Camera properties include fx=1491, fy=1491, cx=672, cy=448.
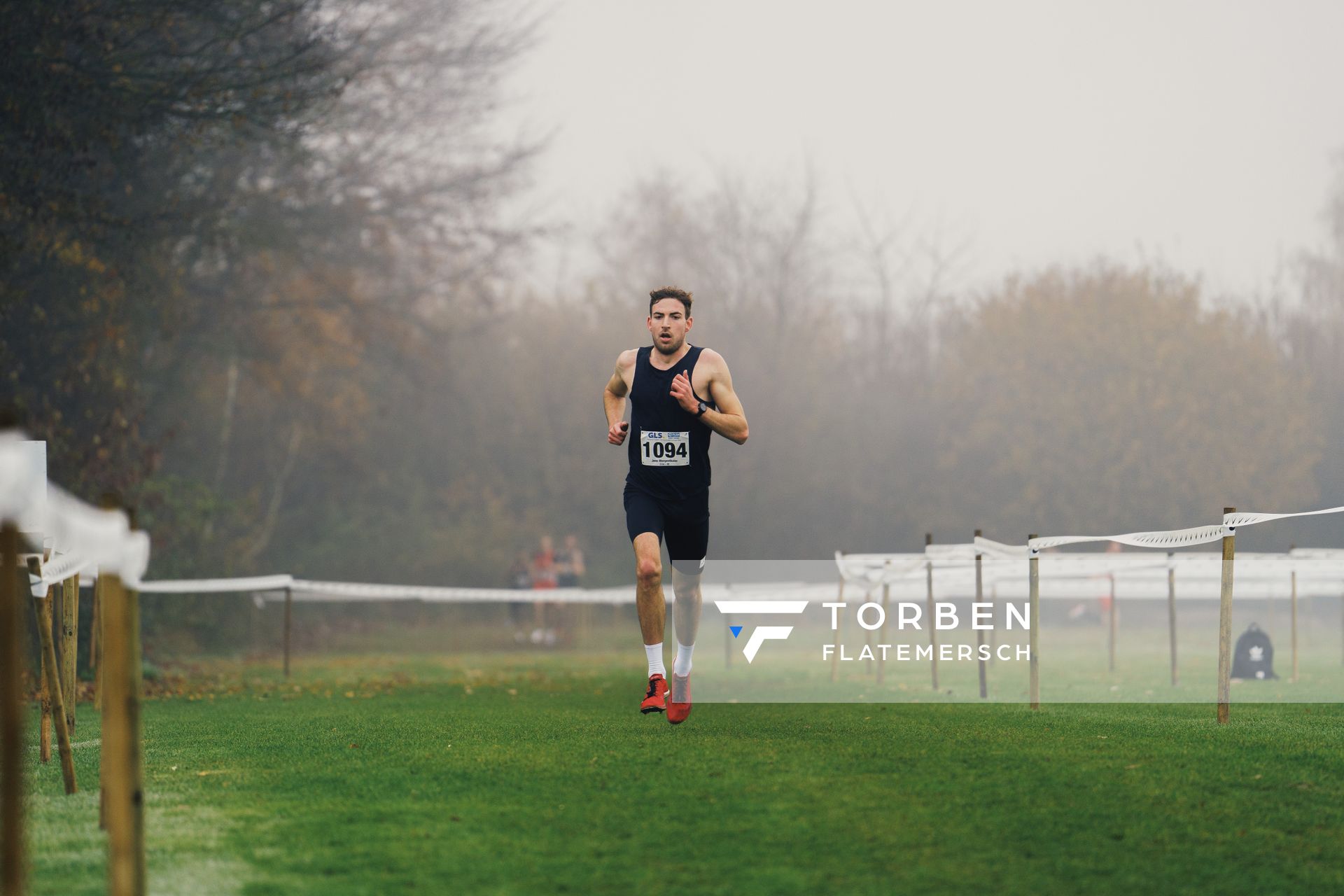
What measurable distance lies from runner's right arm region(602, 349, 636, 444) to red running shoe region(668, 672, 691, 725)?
4.98ft

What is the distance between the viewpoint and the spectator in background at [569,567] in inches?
1244

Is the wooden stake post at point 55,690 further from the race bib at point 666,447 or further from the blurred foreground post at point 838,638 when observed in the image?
the blurred foreground post at point 838,638

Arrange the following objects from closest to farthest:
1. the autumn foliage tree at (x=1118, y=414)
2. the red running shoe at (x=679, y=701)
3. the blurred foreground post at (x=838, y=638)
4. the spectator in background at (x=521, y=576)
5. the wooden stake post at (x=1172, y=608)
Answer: the red running shoe at (x=679, y=701) < the blurred foreground post at (x=838, y=638) < the wooden stake post at (x=1172, y=608) < the spectator in background at (x=521, y=576) < the autumn foliage tree at (x=1118, y=414)

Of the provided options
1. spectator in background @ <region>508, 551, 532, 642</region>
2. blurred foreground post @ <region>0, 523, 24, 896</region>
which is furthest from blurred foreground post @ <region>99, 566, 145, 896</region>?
spectator in background @ <region>508, 551, 532, 642</region>

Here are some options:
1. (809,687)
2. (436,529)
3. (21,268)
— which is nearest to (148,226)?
(21,268)

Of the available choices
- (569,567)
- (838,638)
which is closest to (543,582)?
(569,567)

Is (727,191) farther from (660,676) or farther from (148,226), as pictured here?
(660,676)

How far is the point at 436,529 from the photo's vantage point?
44.1 m

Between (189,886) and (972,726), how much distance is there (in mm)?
4966

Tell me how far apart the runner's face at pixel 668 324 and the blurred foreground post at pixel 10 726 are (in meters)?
5.49

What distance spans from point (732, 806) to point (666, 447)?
11.2 ft

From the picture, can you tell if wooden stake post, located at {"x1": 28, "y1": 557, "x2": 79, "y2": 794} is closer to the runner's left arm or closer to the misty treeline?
the runner's left arm

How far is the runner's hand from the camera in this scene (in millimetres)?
8836

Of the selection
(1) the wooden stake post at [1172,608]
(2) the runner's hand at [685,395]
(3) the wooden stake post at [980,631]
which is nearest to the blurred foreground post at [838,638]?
(3) the wooden stake post at [980,631]
